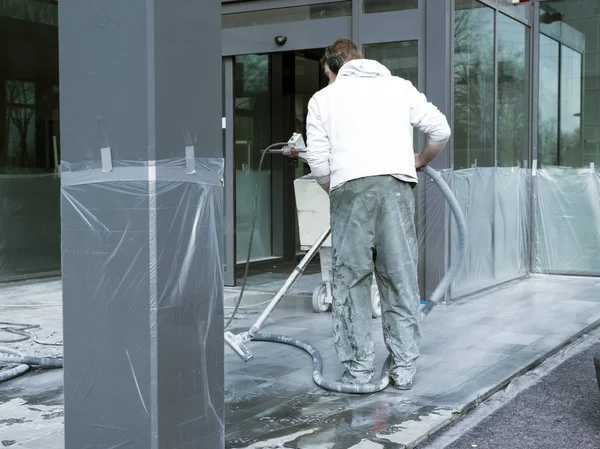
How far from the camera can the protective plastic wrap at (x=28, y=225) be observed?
902 cm

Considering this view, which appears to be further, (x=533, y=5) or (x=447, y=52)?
(x=533, y=5)

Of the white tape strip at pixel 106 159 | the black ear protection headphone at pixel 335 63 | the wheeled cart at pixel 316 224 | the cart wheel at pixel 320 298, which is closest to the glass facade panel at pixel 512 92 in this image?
the wheeled cart at pixel 316 224

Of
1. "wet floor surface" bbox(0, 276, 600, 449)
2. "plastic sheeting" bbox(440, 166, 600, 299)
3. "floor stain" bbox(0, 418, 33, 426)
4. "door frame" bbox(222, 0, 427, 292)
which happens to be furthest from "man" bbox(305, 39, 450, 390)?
"plastic sheeting" bbox(440, 166, 600, 299)

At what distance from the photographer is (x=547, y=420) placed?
3869mm

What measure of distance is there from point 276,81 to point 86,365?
8052mm

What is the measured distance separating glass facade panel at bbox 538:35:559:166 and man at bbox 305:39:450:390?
5.38m

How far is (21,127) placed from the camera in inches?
360

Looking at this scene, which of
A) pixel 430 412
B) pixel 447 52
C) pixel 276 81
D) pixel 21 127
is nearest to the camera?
pixel 430 412

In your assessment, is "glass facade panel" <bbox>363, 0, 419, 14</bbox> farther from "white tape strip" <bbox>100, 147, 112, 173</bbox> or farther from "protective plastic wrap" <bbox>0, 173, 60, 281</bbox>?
"white tape strip" <bbox>100, 147, 112, 173</bbox>

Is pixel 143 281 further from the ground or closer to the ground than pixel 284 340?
further from the ground

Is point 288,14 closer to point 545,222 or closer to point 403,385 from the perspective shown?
point 545,222

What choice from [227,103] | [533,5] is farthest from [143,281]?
[533,5]

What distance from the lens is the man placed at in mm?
4242

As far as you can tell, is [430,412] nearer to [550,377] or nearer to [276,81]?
[550,377]
